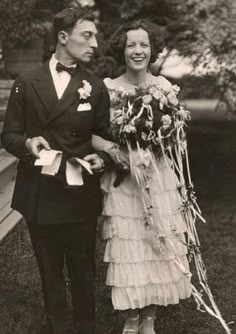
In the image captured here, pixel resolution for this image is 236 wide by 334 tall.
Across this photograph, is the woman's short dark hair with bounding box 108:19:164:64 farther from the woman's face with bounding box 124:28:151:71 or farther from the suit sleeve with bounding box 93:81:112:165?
the suit sleeve with bounding box 93:81:112:165

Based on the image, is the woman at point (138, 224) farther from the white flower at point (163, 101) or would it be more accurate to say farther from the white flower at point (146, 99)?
the white flower at point (146, 99)

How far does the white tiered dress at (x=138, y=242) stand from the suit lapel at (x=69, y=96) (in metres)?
0.68

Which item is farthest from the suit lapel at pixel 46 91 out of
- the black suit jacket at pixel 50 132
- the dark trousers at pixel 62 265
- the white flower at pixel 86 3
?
the white flower at pixel 86 3

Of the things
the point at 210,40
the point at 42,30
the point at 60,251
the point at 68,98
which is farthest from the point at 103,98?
the point at 42,30

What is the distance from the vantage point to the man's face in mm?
4242

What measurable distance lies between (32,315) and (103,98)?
1.83m

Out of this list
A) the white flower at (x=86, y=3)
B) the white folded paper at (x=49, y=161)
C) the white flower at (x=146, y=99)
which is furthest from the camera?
the white flower at (x=86, y=3)

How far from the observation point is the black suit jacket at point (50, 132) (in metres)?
4.23

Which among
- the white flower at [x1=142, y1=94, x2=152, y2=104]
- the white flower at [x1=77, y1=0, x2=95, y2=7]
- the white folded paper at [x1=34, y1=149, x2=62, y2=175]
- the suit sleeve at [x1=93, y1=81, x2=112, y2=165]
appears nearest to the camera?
the white folded paper at [x1=34, y1=149, x2=62, y2=175]

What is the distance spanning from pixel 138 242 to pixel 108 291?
132 centimetres

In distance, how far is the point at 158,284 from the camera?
4.77m

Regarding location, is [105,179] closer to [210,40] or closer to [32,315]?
[32,315]

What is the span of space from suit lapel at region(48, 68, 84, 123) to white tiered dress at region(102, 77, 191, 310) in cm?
68

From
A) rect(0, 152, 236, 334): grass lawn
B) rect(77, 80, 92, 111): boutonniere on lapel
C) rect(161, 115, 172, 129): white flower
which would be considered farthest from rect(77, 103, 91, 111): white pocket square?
rect(0, 152, 236, 334): grass lawn
